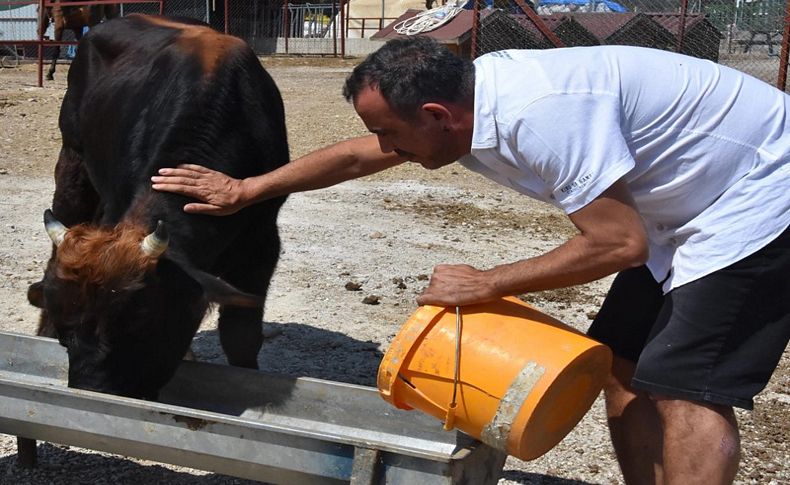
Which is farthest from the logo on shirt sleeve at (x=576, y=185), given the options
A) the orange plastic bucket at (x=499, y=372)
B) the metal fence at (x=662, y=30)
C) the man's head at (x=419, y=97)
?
the metal fence at (x=662, y=30)

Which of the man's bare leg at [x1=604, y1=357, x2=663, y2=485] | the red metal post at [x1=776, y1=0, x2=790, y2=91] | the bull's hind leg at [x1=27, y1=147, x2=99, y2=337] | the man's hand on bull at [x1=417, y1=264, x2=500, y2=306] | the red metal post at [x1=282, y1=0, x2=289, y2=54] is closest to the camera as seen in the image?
the man's hand on bull at [x1=417, y1=264, x2=500, y2=306]

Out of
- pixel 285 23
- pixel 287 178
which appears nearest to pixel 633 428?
pixel 287 178

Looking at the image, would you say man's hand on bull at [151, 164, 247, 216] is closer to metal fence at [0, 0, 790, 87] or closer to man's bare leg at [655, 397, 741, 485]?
man's bare leg at [655, 397, 741, 485]

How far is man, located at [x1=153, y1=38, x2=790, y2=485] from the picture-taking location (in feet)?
9.12

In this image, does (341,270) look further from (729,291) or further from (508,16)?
(508,16)

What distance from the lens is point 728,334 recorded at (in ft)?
9.48

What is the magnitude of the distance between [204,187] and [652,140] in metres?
1.95

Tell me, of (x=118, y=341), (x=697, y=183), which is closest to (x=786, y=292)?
(x=697, y=183)

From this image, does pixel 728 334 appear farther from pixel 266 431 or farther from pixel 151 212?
pixel 151 212

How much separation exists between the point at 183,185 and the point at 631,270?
1.84 m

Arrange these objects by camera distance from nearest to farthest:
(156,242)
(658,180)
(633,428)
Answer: (658,180)
(633,428)
(156,242)

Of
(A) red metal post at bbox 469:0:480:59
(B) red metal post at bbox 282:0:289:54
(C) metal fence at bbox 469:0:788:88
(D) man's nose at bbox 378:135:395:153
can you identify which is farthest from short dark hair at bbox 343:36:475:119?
(B) red metal post at bbox 282:0:289:54

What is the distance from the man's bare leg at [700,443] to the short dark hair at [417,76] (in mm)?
1112

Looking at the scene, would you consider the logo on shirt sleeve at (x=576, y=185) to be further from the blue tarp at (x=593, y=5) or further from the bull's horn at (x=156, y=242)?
the blue tarp at (x=593, y=5)
